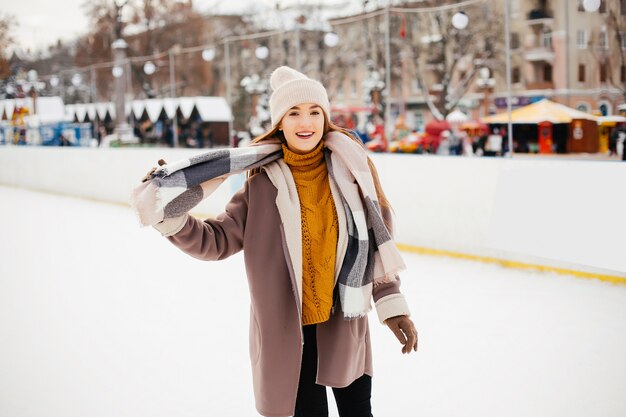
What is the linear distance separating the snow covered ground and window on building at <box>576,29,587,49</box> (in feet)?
18.4

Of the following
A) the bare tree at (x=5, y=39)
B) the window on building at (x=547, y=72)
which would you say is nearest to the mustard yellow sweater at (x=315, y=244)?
the window on building at (x=547, y=72)

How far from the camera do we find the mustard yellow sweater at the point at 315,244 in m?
1.64

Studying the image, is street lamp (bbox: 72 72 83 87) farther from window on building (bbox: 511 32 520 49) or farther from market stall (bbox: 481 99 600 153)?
market stall (bbox: 481 99 600 153)

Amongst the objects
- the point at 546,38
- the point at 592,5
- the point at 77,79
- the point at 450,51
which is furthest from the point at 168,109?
the point at 592,5

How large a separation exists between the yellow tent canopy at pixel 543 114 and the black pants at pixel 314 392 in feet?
24.5

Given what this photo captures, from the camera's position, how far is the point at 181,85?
23.6 meters

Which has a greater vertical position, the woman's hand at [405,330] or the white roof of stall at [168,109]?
the white roof of stall at [168,109]

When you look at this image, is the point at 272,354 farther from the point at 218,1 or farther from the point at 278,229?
the point at 218,1

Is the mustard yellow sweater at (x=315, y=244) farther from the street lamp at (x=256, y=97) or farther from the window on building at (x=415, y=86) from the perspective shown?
the window on building at (x=415, y=86)

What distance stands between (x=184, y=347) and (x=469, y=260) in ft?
8.96

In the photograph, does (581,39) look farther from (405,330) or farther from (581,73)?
(405,330)

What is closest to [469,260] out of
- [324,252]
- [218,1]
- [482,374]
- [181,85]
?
[482,374]

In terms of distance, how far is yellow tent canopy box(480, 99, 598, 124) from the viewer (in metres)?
8.92

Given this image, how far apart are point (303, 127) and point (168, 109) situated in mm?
16130
